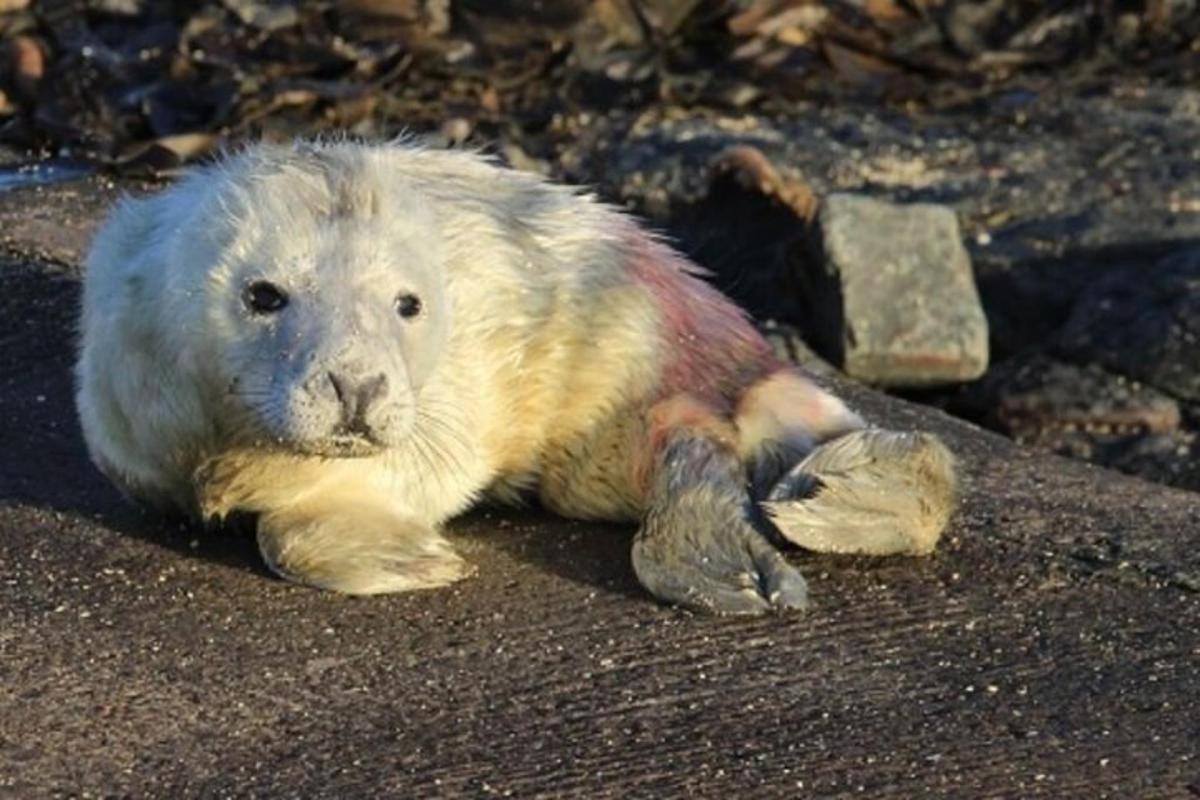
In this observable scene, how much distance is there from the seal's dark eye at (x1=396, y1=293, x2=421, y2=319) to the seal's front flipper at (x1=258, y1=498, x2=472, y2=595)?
37cm

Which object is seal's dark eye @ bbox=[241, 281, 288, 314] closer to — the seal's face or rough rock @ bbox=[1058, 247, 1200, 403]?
the seal's face

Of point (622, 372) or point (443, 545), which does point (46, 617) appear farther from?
point (622, 372)

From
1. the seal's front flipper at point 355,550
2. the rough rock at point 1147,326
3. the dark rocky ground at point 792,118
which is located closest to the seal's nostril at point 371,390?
the seal's front flipper at point 355,550

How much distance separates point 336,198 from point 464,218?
343 millimetres

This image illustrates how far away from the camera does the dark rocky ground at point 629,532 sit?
411 cm

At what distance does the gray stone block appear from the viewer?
7602mm

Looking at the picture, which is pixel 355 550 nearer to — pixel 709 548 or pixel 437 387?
pixel 437 387

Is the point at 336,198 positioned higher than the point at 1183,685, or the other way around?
the point at 336,198

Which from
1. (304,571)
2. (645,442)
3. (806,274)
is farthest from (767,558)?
(806,274)

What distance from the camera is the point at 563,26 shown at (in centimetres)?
932

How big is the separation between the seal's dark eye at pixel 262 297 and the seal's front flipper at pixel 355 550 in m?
0.39

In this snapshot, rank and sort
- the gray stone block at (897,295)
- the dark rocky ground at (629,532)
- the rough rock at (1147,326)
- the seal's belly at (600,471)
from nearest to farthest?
the dark rocky ground at (629,532) → the seal's belly at (600,471) → the gray stone block at (897,295) → the rough rock at (1147,326)

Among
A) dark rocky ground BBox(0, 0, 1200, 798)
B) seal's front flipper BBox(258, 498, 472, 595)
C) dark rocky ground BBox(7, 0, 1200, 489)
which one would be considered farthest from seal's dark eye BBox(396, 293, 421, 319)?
dark rocky ground BBox(7, 0, 1200, 489)

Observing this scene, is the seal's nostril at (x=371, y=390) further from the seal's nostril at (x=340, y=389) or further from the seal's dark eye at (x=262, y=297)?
the seal's dark eye at (x=262, y=297)
